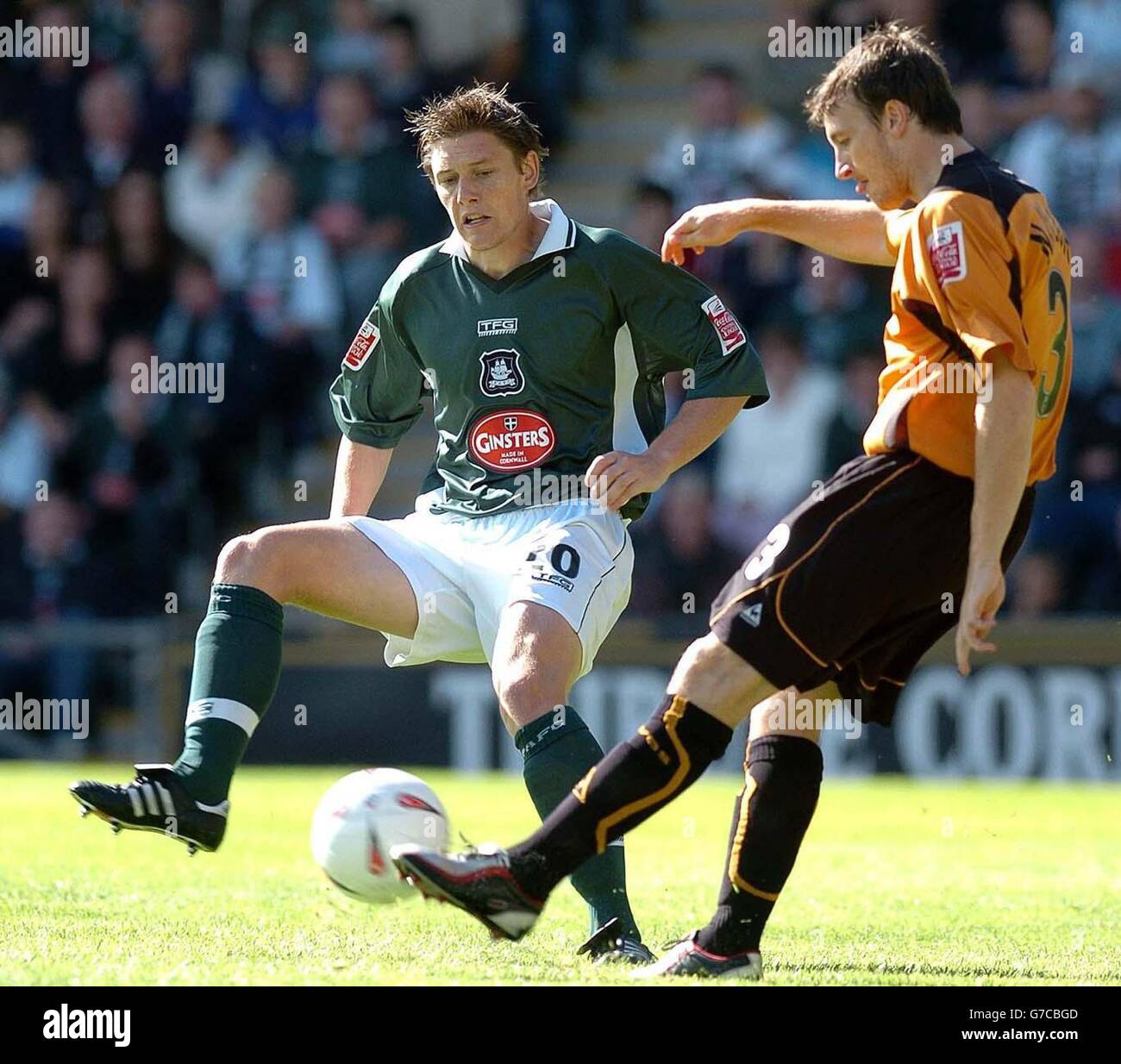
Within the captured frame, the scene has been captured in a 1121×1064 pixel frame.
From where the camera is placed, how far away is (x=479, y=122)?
5359mm

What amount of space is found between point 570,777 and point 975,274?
1.63m

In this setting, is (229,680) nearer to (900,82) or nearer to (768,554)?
(768,554)

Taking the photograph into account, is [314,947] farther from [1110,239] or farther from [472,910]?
[1110,239]

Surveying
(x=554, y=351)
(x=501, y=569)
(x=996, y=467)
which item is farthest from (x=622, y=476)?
(x=996, y=467)

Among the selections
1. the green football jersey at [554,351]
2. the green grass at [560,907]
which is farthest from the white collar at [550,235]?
the green grass at [560,907]

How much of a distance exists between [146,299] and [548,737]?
32.2 feet

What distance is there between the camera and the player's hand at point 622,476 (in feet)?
16.6

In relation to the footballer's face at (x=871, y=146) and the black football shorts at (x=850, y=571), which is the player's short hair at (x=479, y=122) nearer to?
the footballer's face at (x=871, y=146)

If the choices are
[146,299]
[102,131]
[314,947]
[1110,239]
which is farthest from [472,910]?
[102,131]

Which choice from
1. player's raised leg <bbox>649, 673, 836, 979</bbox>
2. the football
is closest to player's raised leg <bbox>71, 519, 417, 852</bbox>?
the football

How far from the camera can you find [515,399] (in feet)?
17.9

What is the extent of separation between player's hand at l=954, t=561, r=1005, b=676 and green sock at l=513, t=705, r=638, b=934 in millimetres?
1061

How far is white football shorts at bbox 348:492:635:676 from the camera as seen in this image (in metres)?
5.18

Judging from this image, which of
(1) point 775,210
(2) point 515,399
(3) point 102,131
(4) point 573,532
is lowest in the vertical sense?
(4) point 573,532
